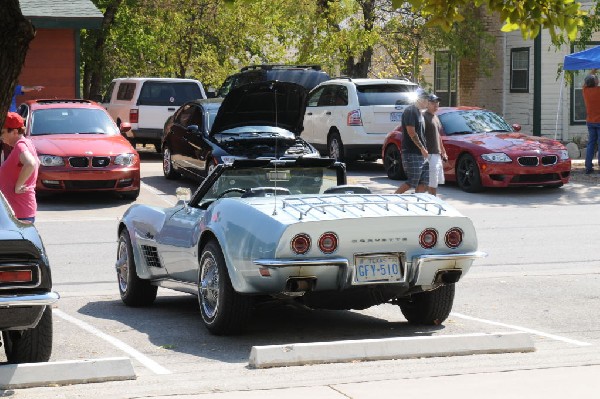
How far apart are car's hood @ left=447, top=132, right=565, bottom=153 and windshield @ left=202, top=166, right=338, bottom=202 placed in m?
11.1

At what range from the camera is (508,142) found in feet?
69.5

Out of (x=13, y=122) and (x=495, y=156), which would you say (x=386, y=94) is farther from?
(x=13, y=122)

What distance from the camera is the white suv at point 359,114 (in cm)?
2417

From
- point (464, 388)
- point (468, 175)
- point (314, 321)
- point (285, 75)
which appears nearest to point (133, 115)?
point (285, 75)

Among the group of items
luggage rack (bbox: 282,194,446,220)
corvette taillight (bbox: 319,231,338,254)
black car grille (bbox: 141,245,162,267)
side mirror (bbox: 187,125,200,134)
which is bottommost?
side mirror (bbox: 187,125,200,134)

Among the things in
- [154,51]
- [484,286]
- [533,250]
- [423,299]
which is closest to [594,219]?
[533,250]

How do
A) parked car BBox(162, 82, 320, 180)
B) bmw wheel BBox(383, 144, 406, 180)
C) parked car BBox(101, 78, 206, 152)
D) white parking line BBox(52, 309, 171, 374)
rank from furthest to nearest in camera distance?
parked car BBox(101, 78, 206, 152), bmw wheel BBox(383, 144, 406, 180), parked car BBox(162, 82, 320, 180), white parking line BBox(52, 309, 171, 374)

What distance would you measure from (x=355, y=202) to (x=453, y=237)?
775 mm

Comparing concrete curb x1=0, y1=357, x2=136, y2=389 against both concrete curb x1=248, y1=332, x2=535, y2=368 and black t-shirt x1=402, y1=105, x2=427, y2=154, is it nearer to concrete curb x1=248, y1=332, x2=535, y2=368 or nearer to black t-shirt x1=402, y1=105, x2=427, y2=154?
concrete curb x1=248, y1=332, x2=535, y2=368

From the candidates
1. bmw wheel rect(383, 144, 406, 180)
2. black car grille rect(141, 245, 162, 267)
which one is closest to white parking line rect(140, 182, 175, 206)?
bmw wheel rect(383, 144, 406, 180)

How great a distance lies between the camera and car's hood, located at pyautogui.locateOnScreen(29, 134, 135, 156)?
18938 millimetres

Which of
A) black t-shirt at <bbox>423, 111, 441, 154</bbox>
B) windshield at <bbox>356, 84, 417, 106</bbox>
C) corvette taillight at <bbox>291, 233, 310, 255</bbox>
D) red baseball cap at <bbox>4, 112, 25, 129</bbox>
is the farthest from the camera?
windshield at <bbox>356, 84, 417, 106</bbox>

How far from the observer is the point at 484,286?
39.9 feet

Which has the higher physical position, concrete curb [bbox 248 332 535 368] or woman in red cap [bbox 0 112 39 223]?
woman in red cap [bbox 0 112 39 223]
